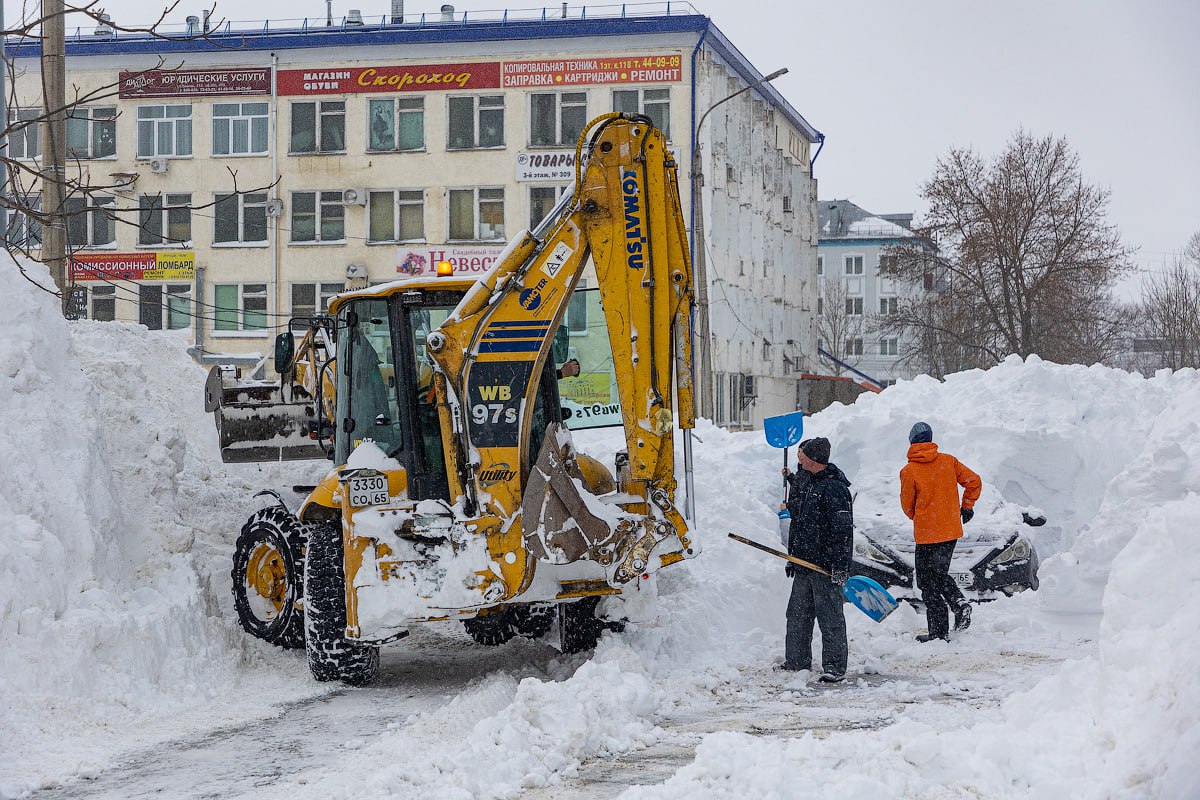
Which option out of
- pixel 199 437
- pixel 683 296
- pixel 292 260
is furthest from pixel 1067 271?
pixel 683 296

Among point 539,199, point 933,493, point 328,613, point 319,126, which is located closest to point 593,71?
point 539,199

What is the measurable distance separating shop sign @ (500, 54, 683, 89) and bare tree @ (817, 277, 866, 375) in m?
32.0

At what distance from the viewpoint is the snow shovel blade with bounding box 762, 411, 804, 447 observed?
509 inches

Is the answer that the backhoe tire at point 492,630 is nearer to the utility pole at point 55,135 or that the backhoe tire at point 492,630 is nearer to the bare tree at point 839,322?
the utility pole at point 55,135

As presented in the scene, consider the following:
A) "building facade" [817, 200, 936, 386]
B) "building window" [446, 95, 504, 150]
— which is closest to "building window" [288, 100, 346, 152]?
"building window" [446, 95, 504, 150]

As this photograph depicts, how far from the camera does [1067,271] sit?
40.7 meters

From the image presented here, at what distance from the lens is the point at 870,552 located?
11.2 m

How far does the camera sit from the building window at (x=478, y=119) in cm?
3550

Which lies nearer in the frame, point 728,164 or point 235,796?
point 235,796

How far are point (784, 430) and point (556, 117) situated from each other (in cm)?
2374

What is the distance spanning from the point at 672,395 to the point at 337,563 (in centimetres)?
250

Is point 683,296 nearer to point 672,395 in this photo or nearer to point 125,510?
point 672,395

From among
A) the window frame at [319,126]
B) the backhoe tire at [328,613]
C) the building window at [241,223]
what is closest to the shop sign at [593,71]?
the window frame at [319,126]

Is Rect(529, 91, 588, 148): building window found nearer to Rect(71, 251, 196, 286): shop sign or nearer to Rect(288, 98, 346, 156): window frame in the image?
Rect(288, 98, 346, 156): window frame
